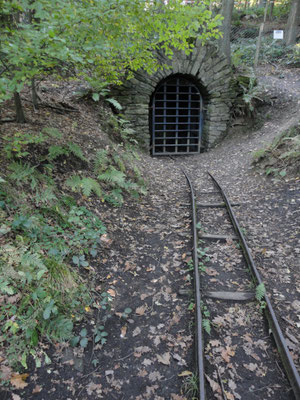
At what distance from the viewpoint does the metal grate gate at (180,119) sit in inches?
460

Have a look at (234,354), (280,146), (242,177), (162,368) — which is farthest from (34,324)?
(280,146)

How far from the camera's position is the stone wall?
10492 millimetres

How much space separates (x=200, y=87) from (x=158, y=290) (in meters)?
10.5

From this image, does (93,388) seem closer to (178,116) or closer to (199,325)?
(199,325)

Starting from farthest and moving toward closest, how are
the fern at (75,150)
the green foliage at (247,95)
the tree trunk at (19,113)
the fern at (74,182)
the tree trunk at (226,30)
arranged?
the tree trunk at (226,30) < the green foliage at (247,95) < the fern at (75,150) < the tree trunk at (19,113) < the fern at (74,182)

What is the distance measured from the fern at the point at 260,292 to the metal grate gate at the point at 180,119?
9253 mm

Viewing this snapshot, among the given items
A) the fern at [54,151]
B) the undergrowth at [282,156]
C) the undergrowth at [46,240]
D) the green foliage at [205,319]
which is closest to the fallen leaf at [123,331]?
the undergrowth at [46,240]

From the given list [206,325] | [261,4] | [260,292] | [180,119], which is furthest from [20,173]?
[261,4]

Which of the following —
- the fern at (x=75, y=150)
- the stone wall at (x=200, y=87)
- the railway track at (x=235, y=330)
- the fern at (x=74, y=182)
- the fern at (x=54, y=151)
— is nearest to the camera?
the railway track at (x=235, y=330)

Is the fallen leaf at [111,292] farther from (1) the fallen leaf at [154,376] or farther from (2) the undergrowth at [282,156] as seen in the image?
(2) the undergrowth at [282,156]

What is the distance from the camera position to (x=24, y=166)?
4.26 metres

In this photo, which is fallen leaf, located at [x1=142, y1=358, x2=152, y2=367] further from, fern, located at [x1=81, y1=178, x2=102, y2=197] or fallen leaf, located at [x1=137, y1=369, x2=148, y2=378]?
fern, located at [x1=81, y1=178, x2=102, y2=197]

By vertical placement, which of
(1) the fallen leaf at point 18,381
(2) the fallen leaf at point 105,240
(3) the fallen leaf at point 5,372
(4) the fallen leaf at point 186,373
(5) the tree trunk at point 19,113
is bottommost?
(4) the fallen leaf at point 186,373

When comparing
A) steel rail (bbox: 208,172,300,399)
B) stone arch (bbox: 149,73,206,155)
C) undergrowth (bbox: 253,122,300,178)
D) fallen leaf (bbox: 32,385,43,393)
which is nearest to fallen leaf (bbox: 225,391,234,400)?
steel rail (bbox: 208,172,300,399)
